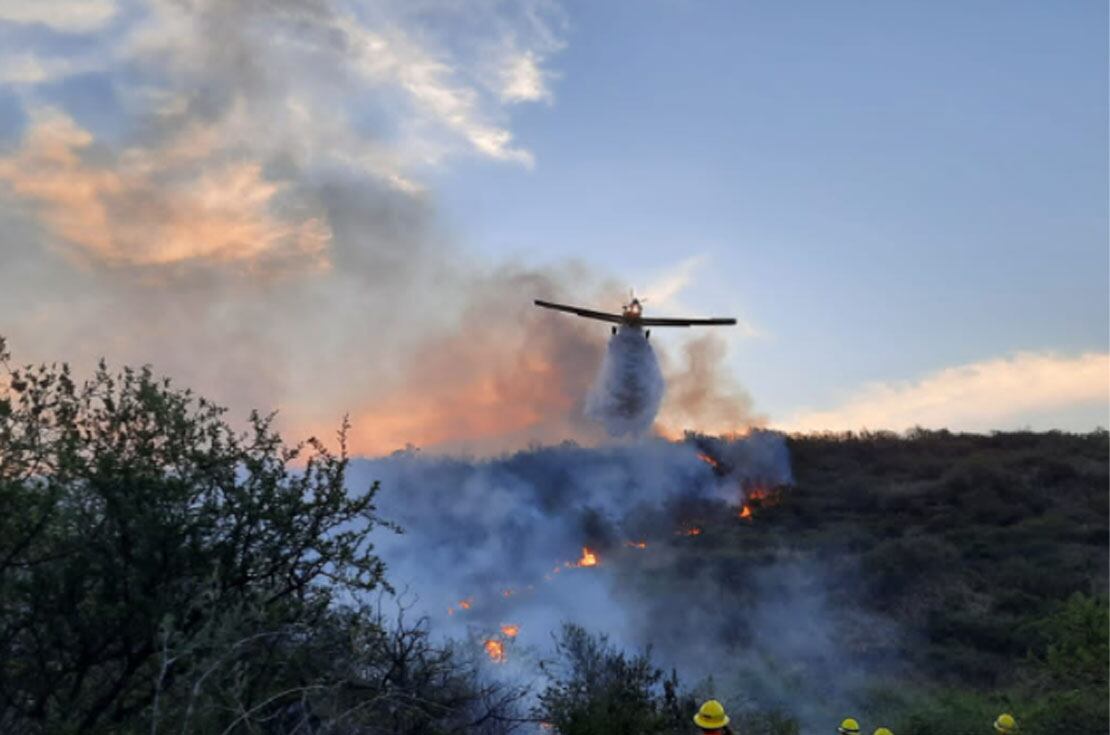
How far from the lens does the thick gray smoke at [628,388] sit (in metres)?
64.1

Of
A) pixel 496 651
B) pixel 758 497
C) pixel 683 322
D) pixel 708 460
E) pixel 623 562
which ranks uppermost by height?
pixel 683 322

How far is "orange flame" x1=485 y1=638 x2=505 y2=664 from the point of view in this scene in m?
24.9

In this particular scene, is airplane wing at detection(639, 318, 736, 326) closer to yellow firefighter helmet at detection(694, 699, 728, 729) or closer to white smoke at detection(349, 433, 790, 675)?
white smoke at detection(349, 433, 790, 675)

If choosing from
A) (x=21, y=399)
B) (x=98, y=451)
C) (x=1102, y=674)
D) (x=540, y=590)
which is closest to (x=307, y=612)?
(x=98, y=451)

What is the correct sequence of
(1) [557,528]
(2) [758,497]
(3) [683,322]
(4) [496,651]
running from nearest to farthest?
(4) [496,651] → (1) [557,528] → (3) [683,322] → (2) [758,497]

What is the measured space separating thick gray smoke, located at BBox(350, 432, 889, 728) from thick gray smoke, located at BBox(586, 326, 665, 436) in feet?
8.37

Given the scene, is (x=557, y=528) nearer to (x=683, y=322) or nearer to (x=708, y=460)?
(x=683, y=322)

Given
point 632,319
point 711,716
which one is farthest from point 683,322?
point 711,716

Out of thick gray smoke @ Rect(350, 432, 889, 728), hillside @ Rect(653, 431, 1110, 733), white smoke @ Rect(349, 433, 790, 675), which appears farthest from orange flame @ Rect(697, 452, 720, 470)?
hillside @ Rect(653, 431, 1110, 733)

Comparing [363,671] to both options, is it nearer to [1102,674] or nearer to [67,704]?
[67,704]

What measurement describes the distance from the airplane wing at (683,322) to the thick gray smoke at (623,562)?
13.4 metres

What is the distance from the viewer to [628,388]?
70062mm

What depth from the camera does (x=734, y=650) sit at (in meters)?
32.5

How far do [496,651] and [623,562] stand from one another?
23.5m
